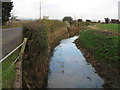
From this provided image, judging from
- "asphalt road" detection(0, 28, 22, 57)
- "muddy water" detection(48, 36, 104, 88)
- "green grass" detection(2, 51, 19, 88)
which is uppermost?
"asphalt road" detection(0, 28, 22, 57)

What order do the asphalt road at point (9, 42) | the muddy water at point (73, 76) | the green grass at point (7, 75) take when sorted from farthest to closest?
the asphalt road at point (9, 42) < the muddy water at point (73, 76) < the green grass at point (7, 75)

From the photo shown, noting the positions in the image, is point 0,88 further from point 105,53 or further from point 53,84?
point 105,53

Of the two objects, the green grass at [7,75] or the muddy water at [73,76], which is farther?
the muddy water at [73,76]

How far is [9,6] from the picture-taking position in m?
34.1

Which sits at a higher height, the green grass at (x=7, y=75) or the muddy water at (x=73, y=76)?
the green grass at (x=7, y=75)

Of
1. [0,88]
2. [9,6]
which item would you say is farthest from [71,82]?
[9,6]

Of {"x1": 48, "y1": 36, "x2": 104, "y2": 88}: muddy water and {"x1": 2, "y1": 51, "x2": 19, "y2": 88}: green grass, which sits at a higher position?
{"x1": 2, "y1": 51, "x2": 19, "y2": 88}: green grass

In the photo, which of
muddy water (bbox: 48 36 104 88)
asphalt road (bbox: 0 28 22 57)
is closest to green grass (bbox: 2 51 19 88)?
asphalt road (bbox: 0 28 22 57)

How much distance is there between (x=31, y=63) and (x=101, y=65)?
5.39 meters

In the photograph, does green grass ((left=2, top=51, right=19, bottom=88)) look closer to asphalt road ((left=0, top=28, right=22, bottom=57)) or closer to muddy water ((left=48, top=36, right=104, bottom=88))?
→ asphalt road ((left=0, top=28, right=22, bottom=57))

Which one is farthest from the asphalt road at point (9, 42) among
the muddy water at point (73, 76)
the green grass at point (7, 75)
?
the muddy water at point (73, 76)

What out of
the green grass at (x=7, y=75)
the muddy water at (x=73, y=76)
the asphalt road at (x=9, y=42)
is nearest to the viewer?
the green grass at (x=7, y=75)

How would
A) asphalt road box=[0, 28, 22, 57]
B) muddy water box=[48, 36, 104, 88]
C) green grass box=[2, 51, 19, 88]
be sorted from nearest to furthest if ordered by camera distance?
green grass box=[2, 51, 19, 88], muddy water box=[48, 36, 104, 88], asphalt road box=[0, 28, 22, 57]

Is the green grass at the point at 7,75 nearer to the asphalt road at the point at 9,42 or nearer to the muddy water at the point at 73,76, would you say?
the asphalt road at the point at 9,42
